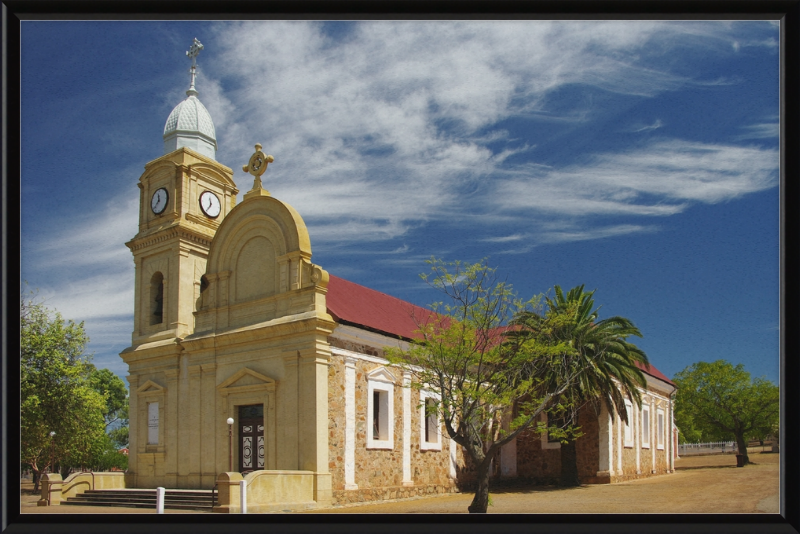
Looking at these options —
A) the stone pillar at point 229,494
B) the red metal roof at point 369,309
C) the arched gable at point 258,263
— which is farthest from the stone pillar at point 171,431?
the stone pillar at point 229,494

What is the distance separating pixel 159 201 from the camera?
Result: 31.0 metres

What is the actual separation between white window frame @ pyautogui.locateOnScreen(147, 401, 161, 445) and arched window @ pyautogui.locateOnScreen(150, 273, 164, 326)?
3372mm

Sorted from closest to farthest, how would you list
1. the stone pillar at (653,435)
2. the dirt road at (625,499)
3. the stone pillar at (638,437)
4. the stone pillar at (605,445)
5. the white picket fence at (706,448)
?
the dirt road at (625,499), the stone pillar at (605,445), the stone pillar at (638,437), the stone pillar at (653,435), the white picket fence at (706,448)

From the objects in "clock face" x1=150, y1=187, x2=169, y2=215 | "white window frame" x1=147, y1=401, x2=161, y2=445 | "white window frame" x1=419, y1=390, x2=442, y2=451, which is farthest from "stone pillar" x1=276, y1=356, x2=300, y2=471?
"clock face" x1=150, y1=187, x2=169, y2=215

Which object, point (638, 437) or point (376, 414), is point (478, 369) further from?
point (638, 437)

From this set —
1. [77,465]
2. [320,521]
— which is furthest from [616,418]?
[77,465]

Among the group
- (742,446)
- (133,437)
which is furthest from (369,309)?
(742,446)

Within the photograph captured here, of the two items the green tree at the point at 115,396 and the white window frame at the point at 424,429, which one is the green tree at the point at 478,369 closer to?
the white window frame at the point at 424,429

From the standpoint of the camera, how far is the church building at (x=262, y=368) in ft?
77.0

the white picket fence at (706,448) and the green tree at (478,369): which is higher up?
the green tree at (478,369)

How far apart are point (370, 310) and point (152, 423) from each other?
31.1ft

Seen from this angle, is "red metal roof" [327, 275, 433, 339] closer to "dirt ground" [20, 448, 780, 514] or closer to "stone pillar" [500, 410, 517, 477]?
"dirt ground" [20, 448, 780, 514]

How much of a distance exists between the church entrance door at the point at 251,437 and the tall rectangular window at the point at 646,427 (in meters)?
21.1
